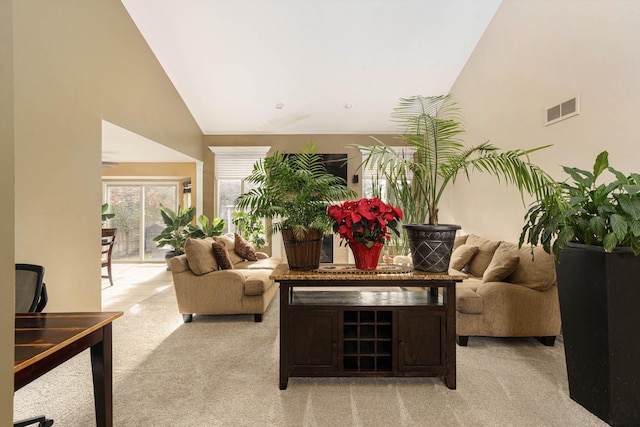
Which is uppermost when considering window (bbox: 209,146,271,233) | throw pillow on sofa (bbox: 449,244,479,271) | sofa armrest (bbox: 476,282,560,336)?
window (bbox: 209,146,271,233)

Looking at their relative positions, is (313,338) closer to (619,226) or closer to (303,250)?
(303,250)

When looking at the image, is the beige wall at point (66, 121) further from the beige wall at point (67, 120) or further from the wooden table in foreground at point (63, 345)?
the wooden table in foreground at point (63, 345)

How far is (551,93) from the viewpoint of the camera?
3.33m

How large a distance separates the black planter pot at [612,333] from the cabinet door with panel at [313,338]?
151 cm

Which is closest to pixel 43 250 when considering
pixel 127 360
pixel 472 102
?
pixel 127 360

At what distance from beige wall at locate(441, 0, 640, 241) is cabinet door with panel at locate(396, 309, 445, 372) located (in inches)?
74.6

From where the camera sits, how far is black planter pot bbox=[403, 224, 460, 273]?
7.22 feet

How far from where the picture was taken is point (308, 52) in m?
4.83

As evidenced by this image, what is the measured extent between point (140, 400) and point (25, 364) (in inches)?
48.8

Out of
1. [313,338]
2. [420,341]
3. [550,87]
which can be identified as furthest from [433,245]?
[550,87]

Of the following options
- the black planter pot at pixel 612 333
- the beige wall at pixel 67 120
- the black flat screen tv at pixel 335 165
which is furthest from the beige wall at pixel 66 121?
the black planter pot at pixel 612 333

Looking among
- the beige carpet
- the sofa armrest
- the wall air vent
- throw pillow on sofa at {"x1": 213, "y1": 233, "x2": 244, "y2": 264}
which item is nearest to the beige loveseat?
the beige carpet

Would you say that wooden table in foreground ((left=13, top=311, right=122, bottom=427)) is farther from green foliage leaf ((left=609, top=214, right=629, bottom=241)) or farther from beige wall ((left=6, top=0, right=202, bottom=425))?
green foliage leaf ((left=609, top=214, right=629, bottom=241))

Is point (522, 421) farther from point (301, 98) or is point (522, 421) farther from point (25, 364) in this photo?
point (301, 98)
